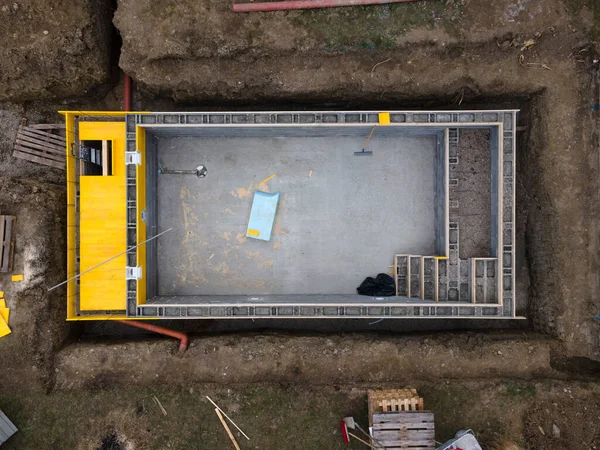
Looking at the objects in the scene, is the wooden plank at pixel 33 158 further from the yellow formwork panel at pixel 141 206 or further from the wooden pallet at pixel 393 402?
the wooden pallet at pixel 393 402

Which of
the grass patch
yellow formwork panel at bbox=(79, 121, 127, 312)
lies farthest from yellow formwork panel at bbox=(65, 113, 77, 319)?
the grass patch

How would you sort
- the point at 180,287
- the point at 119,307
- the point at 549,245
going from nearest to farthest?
the point at 119,307 < the point at 549,245 < the point at 180,287

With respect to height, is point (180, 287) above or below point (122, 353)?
above

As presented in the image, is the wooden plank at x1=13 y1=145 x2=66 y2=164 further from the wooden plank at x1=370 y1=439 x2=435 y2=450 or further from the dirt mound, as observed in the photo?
the wooden plank at x1=370 y1=439 x2=435 y2=450

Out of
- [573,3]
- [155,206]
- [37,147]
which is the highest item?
[573,3]

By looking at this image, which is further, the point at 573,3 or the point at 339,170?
the point at 339,170

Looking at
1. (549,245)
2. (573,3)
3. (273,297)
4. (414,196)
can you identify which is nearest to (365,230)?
(414,196)

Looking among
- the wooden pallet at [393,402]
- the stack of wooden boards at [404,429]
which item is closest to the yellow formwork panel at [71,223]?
the wooden pallet at [393,402]

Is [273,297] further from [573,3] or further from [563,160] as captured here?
[573,3]
